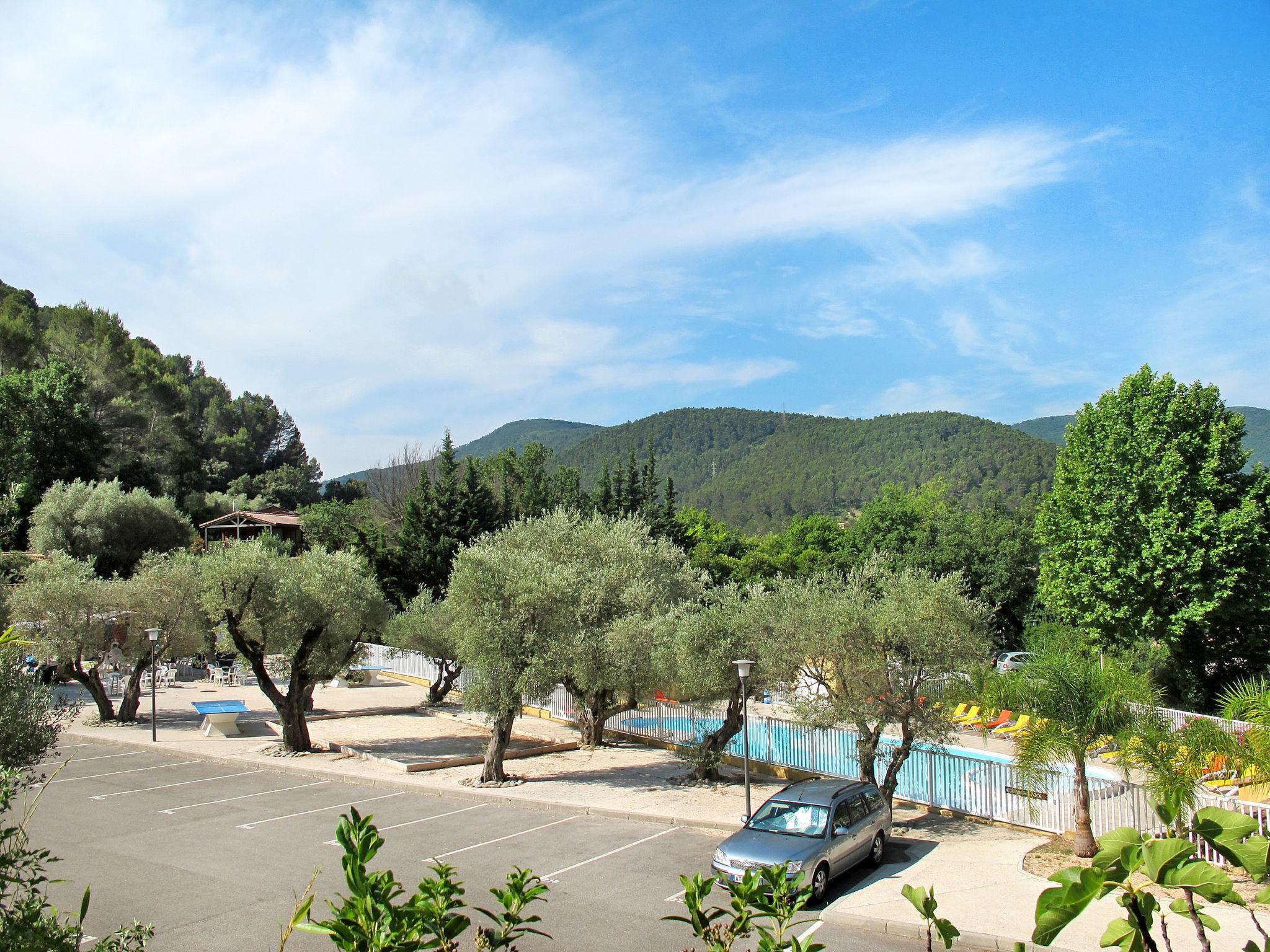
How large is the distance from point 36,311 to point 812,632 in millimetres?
87349

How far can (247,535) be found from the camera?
66750mm

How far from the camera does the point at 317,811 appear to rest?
18016 mm

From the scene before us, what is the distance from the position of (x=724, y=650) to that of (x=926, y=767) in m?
4.75

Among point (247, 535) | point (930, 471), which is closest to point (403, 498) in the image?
point (247, 535)

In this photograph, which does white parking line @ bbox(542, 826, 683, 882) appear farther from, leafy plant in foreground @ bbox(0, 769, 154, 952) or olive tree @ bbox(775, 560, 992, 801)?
leafy plant in foreground @ bbox(0, 769, 154, 952)

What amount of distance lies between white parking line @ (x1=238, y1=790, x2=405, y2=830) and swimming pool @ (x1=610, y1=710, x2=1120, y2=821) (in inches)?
299

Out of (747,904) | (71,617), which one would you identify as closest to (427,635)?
(71,617)

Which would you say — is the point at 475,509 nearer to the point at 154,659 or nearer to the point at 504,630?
the point at 154,659

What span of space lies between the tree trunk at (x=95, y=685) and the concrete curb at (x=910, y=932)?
83.9 feet

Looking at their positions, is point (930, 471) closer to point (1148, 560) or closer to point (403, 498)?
point (403, 498)

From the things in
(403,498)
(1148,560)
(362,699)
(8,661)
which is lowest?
(362,699)

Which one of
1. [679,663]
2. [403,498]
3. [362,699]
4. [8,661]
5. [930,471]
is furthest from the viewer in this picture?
[930,471]

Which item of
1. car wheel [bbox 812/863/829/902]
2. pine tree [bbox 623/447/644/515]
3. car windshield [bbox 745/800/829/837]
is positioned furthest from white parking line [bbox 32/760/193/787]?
pine tree [bbox 623/447/644/515]

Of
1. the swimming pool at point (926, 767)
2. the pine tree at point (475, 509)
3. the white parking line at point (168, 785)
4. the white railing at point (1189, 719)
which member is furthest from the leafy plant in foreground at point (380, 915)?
the pine tree at point (475, 509)
